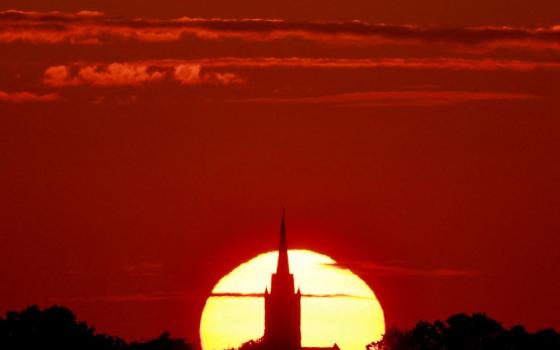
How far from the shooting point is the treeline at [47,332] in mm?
135250

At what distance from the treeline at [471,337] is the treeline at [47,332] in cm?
2325

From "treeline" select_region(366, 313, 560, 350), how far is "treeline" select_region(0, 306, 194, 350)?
915 inches

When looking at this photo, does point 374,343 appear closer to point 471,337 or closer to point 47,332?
point 471,337

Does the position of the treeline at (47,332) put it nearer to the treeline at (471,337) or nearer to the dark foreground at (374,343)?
the dark foreground at (374,343)

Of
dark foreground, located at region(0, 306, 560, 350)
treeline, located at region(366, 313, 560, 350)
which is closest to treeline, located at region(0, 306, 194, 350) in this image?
dark foreground, located at region(0, 306, 560, 350)

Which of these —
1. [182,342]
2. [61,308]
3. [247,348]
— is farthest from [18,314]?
[247,348]

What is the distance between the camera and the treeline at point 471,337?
487 ft

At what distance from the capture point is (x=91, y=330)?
14150cm

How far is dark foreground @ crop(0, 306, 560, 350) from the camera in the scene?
448ft

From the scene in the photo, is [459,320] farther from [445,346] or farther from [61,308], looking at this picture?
[61,308]

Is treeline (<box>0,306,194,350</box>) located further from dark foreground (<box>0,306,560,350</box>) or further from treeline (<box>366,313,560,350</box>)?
treeline (<box>366,313,560,350</box>)

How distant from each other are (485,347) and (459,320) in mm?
6134

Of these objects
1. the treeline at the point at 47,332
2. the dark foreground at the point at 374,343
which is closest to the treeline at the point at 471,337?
the dark foreground at the point at 374,343

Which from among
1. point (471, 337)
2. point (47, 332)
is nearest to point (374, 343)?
point (471, 337)
